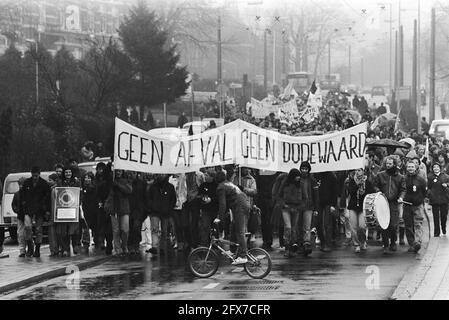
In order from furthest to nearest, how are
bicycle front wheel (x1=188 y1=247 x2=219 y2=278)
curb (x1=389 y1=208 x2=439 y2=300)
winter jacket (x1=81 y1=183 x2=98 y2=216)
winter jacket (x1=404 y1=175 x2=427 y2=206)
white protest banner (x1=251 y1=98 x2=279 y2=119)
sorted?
white protest banner (x1=251 y1=98 x2=279 y2=119) → winter jacket (x1=81 y1=183 x2=98 y2=216) → winter jacket (x1=404 y1=175 x2=427 y2=206) → bicycle front wheel (x1=188 y1=247 x2=219 y2=278) → curb (x1=389 y1=208 x2=439 y2=300)

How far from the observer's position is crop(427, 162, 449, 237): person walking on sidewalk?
880 inches

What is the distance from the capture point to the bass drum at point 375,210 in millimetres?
19281

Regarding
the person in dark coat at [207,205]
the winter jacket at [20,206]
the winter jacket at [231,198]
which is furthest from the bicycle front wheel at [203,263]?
the winter jacket at [20,206]

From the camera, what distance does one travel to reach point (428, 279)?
50.8 ft

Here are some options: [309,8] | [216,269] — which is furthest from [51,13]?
[216,269]

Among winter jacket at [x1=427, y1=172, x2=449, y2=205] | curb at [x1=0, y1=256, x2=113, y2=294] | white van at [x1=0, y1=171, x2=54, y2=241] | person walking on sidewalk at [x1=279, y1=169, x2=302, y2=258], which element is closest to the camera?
curb at [x1=0, y1=256, x2=113, y2=294]

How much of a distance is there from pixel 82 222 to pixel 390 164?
544 cm

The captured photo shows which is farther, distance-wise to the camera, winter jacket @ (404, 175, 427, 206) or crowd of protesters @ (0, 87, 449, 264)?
winter jacket @ (404, 175, 427, 206)

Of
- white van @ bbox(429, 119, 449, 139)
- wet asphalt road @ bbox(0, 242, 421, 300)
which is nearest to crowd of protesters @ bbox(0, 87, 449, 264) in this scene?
wet asphalt road @ bbox(0, 242, 421, 300)

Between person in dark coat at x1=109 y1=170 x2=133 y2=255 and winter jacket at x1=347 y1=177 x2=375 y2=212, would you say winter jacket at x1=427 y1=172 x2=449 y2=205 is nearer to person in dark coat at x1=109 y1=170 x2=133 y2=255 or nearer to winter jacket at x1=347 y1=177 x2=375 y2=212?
winter jacket at x1=347 y1=177 x2=375 y2=212

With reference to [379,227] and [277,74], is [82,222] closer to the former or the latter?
[379,227]

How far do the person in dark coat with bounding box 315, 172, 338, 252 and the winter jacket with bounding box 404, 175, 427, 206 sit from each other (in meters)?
1.22

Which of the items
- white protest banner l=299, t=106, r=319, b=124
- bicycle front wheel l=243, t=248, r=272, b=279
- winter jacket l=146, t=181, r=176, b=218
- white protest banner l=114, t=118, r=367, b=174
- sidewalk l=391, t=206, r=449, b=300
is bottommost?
sidewalk l=391, t=206, r=449, b=300

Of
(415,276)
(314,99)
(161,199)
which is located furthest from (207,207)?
(314,99)
